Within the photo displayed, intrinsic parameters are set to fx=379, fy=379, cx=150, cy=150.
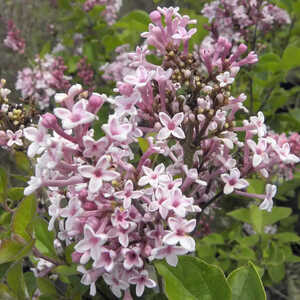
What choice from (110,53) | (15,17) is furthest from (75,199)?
(15,17)

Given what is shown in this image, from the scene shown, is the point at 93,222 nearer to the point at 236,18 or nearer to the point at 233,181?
the point at 233,181

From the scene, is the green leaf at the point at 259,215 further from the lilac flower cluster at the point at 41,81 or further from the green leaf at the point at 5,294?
the lilac flower cluster at the point at 41,81

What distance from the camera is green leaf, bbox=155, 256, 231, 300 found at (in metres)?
1.06

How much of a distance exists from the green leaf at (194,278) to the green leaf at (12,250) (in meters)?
0.39

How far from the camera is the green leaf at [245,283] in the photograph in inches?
43.3

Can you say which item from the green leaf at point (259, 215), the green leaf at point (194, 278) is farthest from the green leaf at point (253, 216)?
the green leaf at point (194, 278)

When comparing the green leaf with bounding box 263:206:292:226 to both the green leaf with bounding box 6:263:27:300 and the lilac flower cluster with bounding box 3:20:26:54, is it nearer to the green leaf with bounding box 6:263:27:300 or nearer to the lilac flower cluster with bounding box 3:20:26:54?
the green leaf with bounding box 6:263:27:300

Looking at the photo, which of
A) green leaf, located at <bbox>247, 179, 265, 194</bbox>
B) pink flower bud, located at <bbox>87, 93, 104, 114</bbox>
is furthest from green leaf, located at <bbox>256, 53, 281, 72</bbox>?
pink flower bud, located at <bbox>87, 93, 104, 114</bbox>

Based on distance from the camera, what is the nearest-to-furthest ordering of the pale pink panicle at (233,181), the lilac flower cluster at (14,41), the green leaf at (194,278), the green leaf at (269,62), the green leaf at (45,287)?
the green leaf at (194,278), the pale pink panicle at (233,181), the green leaf at (45,287), the green leaf at (269,62), the lilac flower cluster at (14,41)

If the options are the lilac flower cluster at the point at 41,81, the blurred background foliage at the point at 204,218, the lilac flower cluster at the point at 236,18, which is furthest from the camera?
the lilac flower cluster at the point at 41,81

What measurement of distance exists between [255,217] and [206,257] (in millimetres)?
421

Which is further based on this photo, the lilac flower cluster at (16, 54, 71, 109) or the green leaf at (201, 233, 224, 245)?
the lilac flower cluster at (16, 54, 71, 109)

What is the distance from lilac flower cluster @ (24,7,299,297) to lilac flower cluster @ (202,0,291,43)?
1.26 m

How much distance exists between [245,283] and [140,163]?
1.56ft
